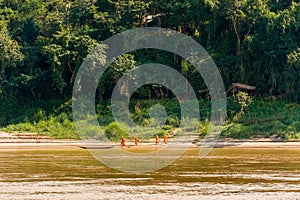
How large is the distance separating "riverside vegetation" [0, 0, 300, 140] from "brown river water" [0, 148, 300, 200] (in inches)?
559

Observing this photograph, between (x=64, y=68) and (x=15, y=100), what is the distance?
4.72 m

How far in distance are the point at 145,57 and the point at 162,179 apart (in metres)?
31.3

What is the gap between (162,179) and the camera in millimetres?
25297

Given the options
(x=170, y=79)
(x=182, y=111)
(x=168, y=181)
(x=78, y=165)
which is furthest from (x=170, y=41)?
(x=168, y=181)

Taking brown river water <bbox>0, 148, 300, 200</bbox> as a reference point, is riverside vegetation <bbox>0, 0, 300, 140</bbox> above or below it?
above

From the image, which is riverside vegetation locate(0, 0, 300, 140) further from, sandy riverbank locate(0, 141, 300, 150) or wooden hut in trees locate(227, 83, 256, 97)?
sandy riverbank locate(0, 141, 300, 150)

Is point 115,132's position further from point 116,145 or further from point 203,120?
point 203,120

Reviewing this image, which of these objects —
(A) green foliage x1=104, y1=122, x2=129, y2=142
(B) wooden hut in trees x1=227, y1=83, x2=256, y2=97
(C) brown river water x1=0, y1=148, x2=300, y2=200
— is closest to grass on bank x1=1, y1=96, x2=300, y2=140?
(A) green foliage x1=104, y1=122, x2=129, y2=142

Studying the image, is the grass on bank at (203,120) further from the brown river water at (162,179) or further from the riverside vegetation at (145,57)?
the brown river water at (162,179)

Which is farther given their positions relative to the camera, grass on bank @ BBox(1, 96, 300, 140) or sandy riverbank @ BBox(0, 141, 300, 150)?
grass on bank @ BBox(1, 96, 300, 140)

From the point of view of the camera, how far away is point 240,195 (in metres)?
21.4

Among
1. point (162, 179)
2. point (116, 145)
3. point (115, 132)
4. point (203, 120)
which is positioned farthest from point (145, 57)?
point (162, 179)

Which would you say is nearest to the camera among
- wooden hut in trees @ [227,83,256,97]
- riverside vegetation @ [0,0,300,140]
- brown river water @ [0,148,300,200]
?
brown river water @ [0,148,300,200]

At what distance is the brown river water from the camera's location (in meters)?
21.7
